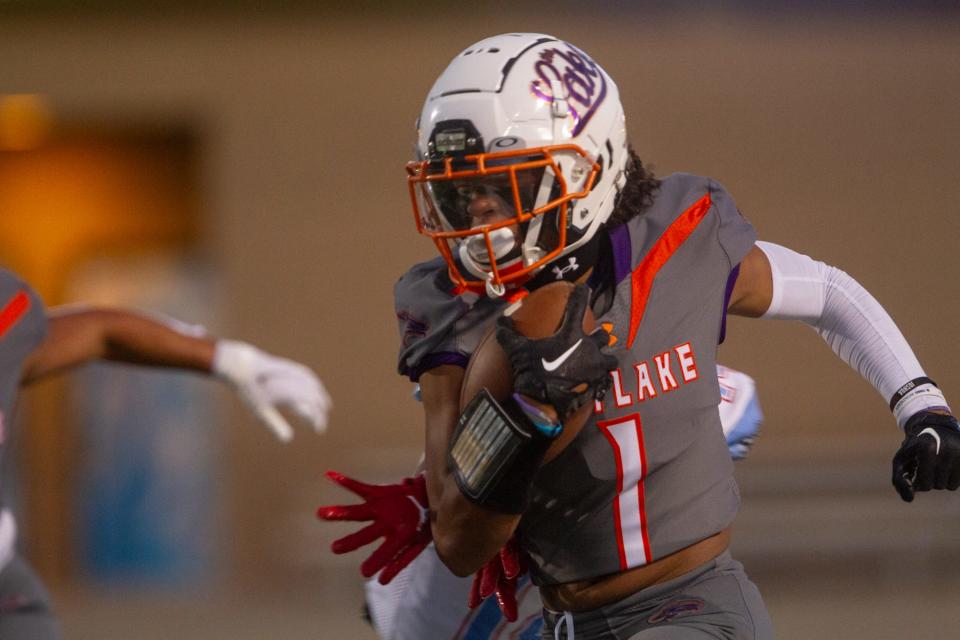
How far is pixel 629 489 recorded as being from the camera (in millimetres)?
2225

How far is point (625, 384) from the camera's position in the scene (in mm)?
2209

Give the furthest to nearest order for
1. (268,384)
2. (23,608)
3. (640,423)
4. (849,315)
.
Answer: (268,384), (23,608), (849,315), (640,423)

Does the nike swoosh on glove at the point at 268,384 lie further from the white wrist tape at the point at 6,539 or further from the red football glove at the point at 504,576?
the red football glove at the point at 504,576

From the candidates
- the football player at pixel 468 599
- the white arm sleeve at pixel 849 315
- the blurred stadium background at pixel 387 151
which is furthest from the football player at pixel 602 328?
the blurred stadium background at pixel 387 151

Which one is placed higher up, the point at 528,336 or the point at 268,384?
the point at 528,336

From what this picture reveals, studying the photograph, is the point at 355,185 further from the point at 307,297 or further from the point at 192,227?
Result: the point at 192,227

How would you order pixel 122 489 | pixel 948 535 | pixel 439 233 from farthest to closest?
pixel 122 489 < pixel 948 535 < pixel 439 233

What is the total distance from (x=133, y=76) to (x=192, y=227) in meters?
1.26

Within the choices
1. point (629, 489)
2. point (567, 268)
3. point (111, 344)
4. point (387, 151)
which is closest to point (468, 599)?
point (629, 489)

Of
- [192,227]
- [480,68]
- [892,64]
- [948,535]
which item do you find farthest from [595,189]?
[192,227]

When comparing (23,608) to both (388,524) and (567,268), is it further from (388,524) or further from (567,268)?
(567,268)

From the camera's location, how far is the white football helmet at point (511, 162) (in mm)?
2188

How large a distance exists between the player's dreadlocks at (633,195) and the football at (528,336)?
293 mm

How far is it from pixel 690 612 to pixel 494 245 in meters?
0.68
